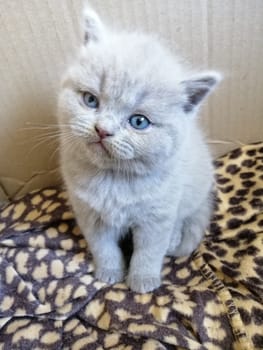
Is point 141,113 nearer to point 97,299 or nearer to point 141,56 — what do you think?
point 141,56

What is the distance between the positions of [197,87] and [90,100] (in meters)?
0.24

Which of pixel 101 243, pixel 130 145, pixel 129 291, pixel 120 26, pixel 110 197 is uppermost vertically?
pixel 120 26

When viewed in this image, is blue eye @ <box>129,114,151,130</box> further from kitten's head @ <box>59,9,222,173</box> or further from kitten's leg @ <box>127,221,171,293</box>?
kitten's leg @ <box>127,221,171,293</box>

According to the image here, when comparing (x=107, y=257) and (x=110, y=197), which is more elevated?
(x=110, y=197)

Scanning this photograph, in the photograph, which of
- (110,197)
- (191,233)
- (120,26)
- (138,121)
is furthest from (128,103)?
(191,233)

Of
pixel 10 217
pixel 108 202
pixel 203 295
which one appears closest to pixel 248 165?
pixel 203 295

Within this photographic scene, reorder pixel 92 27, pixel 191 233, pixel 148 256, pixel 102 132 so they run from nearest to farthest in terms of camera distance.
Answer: pixel 102 132, pixel 92 27, pixel 148 256, pixel 191 233

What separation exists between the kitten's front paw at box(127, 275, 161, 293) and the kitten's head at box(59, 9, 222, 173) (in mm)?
356

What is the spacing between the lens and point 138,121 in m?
0.84

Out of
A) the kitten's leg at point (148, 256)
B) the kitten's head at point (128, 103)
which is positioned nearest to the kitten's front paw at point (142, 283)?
the kitten's leg at point (148, 256)

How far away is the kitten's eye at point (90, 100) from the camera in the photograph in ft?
2.84

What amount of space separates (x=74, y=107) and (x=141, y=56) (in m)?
0.19

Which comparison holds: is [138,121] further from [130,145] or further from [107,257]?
[107,257]

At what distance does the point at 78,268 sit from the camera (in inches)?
46.9
